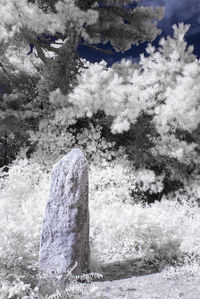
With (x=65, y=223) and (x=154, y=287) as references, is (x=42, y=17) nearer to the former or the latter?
(x=65, y=223)

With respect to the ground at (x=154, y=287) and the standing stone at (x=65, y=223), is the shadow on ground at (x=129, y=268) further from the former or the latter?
the standing stone at (x=65, y=223)

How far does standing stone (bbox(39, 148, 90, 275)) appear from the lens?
2.95 m

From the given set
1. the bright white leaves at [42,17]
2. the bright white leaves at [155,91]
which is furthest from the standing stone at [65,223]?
the bright white leaves at [42,17]

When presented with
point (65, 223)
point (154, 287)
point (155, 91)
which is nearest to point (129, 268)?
point (154, 287)

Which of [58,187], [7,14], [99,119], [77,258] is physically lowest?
[77,258]

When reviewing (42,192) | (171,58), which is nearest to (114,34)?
(171,58)

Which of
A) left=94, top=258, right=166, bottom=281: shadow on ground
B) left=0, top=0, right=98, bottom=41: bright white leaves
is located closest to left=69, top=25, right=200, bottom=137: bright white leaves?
left=0, top=0, right=98, bottom=41: bright white leaves

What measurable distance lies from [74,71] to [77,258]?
445cm

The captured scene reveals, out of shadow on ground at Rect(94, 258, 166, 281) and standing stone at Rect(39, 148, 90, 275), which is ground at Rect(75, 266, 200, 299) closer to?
shadow on ground at Rect(94, 258, 166, 281)

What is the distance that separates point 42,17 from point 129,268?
3.92m

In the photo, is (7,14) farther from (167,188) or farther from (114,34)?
(167,188)

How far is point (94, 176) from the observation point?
5.88 meters

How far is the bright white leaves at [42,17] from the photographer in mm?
5336

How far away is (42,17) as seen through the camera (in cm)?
532
